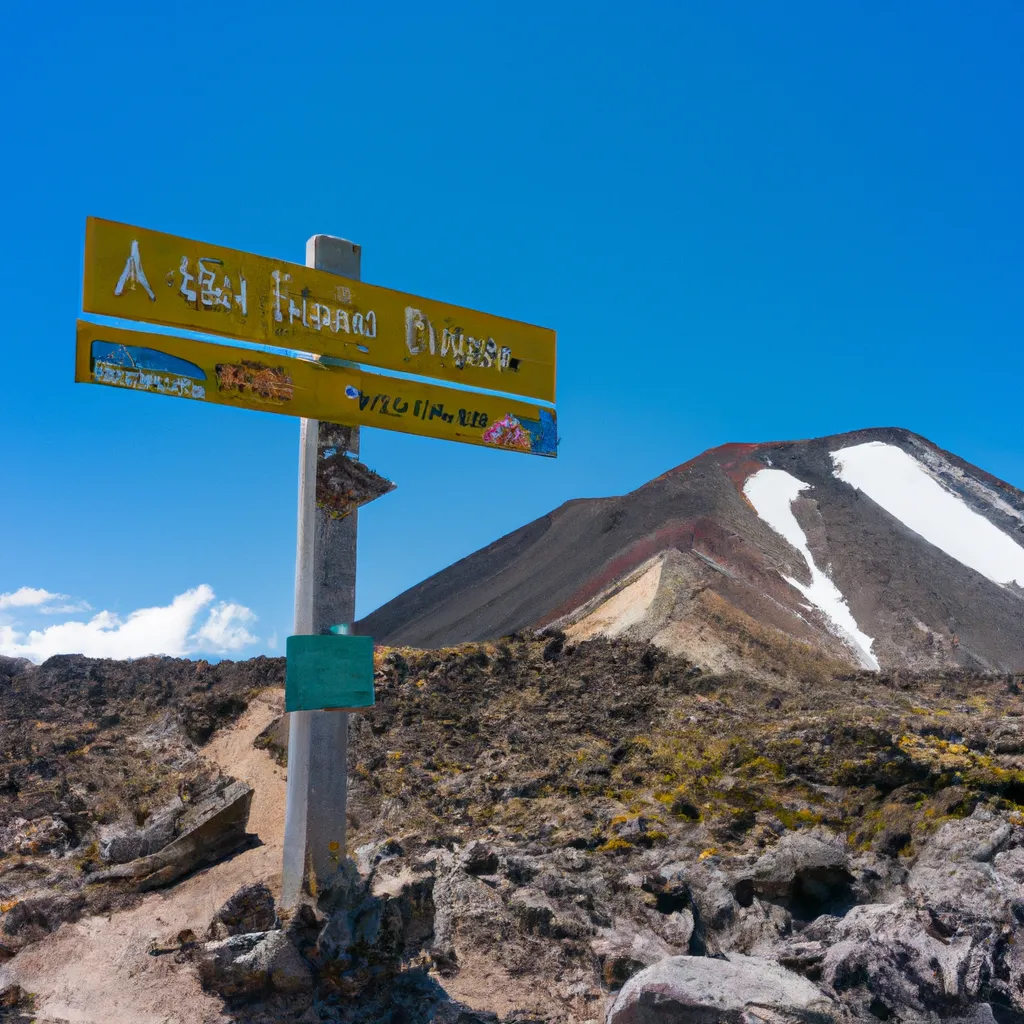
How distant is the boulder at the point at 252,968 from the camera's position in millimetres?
6609

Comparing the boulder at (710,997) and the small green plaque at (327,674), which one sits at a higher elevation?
the small green plaque at (327,674)

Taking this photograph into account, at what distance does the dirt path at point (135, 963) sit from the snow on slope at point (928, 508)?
31.4 meters

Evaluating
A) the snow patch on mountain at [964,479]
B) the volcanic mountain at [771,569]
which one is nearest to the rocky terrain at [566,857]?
the volcanic mountain at [771,569]

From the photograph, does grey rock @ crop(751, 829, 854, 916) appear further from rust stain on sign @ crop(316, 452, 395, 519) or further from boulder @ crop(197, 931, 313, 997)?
rust stain on sign @ crop(316, 452, 395, 519)

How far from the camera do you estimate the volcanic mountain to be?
24.5 metres

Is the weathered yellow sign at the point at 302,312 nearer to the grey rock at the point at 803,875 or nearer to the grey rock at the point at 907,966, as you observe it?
the grey rock at the point at 803,875

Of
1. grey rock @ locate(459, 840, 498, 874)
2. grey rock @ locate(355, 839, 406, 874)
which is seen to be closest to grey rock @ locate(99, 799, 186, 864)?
grey rock @ locate(355, 839, 406, 874)

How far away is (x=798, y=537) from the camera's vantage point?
33.7m

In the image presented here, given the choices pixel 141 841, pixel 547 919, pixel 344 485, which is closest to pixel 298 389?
pixel 344 485

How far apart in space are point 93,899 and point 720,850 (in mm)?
6060

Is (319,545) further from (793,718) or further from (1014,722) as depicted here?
(1014,722)

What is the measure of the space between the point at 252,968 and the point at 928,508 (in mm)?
37013

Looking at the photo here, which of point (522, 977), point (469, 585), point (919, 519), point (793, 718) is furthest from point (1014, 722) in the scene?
point (919, 519)

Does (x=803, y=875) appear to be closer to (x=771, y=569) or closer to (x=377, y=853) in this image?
(x=377, y=853)
